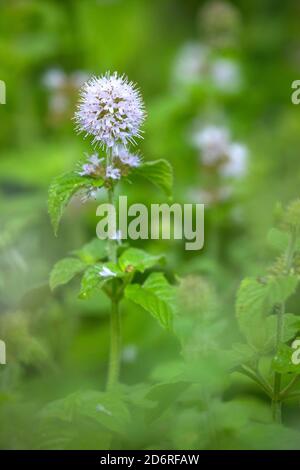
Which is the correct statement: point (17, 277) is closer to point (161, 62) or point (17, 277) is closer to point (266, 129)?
point (266, 129)

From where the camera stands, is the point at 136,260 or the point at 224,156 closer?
the point at 136,260

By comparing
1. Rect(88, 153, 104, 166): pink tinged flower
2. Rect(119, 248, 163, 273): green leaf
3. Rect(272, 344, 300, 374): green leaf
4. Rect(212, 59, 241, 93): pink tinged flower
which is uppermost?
Rect(212, 59, 241, 93): pink tinged flower

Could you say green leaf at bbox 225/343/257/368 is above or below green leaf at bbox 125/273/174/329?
below

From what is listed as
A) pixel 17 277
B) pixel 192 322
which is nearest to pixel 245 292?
pixel 192 322

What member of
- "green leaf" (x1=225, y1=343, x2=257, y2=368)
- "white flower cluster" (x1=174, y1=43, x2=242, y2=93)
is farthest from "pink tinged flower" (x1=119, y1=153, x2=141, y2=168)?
"white flower cluster" (x1=174, y1=43, x2=242, y2=93)

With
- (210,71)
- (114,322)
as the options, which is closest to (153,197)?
(210,71)

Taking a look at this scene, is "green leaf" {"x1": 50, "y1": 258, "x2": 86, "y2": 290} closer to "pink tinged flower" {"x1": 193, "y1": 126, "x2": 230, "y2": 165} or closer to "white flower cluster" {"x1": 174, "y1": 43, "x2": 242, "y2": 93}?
"pink tinged flower" {"x1": 193, "y1": 126, "x2": 230, "y2": 165}

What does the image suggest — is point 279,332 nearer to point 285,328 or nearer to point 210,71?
point 285,328
